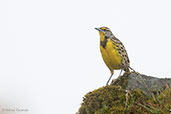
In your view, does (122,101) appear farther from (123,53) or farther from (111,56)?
(123,53)

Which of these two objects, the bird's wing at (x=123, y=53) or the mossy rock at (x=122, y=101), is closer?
the mossy rock at (x=122, y=101)

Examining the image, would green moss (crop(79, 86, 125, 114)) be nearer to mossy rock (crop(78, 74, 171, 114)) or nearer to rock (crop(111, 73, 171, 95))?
mossy rock (crop(78, 74, 171, 114))

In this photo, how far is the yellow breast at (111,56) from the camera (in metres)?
6.38

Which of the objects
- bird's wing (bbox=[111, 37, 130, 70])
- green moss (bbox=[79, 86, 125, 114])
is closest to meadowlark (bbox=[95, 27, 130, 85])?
bird's wing (bbox=[111, 37, 130, 70])

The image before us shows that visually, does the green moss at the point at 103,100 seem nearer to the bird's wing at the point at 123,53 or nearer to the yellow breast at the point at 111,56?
the yellow breast at the point at 111,56

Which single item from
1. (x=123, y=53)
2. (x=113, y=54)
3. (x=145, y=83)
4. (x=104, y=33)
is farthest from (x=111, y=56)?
(x=145, y=83)

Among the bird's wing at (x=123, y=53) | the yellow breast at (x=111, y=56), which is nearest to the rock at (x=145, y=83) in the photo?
the yellow breast at (x=111, y=56)

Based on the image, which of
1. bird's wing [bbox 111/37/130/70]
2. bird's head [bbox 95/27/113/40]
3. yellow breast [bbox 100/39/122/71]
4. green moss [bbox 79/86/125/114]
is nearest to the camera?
green moss [bbox 79/86/125/114]

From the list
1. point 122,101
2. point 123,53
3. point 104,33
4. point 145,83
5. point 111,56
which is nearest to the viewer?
point 122,101

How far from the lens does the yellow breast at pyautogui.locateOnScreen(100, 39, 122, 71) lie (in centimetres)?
638

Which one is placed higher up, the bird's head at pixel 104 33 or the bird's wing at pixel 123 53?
the bird's head at pixel 104 33

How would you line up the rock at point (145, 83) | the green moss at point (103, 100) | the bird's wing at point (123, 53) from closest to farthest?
the green moss at point (103, 100), the rock at point (145, 83), the bird's wing at point (123, 53)

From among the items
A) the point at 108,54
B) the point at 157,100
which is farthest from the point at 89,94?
the point at 108,54

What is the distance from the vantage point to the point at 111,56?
20.9 ft
